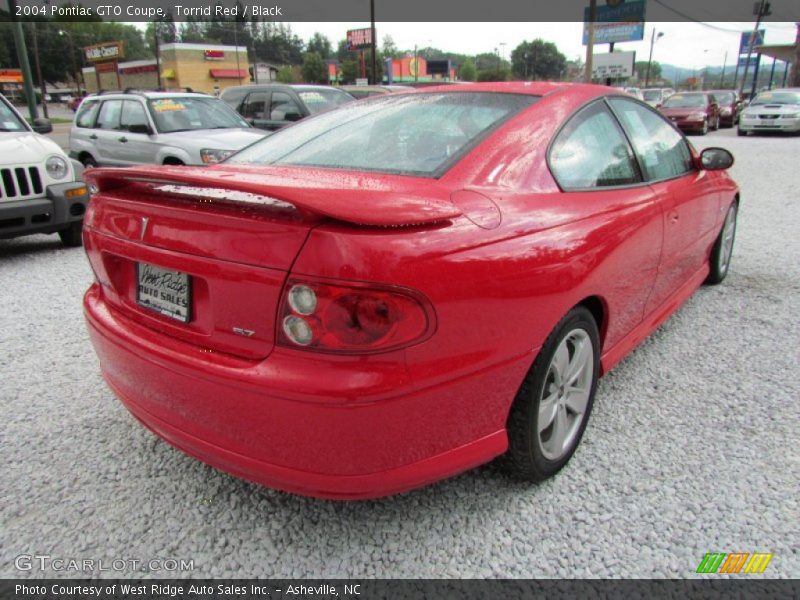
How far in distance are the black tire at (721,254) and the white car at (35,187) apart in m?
5.76

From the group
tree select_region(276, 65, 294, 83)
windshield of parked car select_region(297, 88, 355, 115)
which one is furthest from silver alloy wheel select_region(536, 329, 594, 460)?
tree select_region(276, 65, 294, 83)

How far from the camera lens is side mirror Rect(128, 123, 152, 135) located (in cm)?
838

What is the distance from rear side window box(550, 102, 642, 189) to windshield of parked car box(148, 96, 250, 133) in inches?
286

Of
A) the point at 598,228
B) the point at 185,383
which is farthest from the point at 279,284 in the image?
the point at 598,228

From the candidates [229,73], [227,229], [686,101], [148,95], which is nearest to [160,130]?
[148,95]

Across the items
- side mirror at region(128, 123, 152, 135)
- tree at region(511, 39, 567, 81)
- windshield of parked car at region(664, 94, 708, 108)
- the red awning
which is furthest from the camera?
tree at region(511, 39, 567, 81)

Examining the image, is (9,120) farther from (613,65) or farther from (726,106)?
(726,106)

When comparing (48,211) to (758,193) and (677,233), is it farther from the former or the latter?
(758,193)

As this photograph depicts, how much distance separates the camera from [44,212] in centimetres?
548

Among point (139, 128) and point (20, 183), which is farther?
point (139, 128)

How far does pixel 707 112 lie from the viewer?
67.6ft

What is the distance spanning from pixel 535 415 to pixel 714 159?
2.34 m

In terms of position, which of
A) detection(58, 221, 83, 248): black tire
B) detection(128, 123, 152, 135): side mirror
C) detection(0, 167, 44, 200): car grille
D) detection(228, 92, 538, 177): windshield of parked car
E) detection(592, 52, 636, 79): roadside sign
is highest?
detection(592, 52, 636, 79): roadside sign

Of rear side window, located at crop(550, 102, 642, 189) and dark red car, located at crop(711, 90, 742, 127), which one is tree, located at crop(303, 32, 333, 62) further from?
rear side window, located at crop(550, 102, 642, 189)
